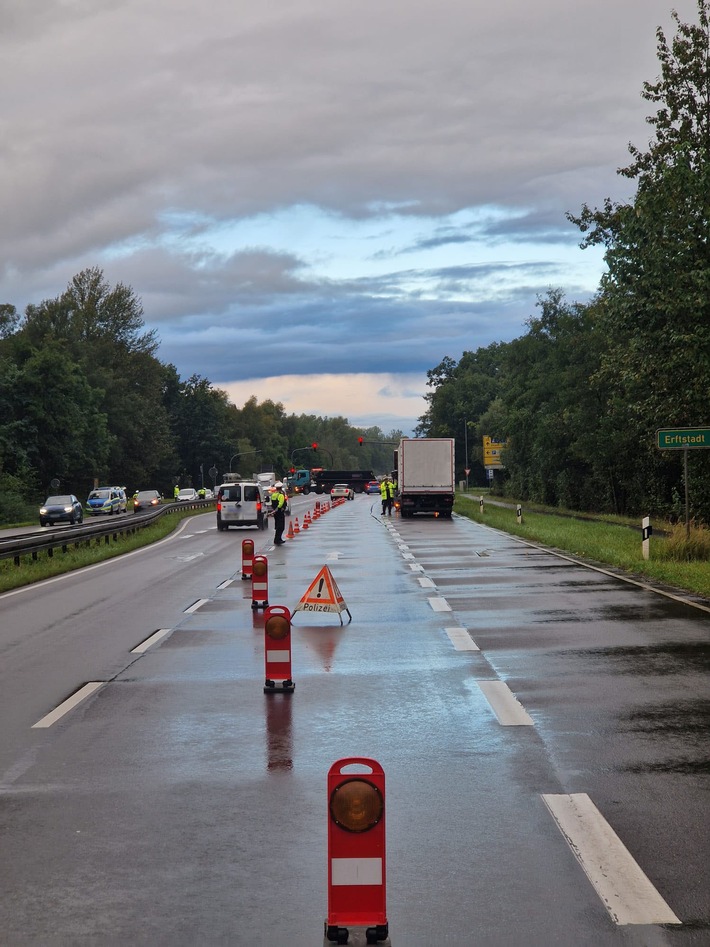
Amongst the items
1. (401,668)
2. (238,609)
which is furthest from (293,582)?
(401,668)

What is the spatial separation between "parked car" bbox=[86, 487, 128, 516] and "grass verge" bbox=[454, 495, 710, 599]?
3316 centimetres

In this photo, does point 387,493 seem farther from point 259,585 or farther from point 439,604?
point 259,585

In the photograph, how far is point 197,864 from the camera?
6.02 metres

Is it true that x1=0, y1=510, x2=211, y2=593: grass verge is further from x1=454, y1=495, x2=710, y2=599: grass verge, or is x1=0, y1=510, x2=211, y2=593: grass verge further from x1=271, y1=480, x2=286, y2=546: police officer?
x1=454, y1=495, x2=710, y2=599: grass verge

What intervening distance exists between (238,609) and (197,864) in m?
12.5

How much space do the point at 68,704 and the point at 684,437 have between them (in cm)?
1866

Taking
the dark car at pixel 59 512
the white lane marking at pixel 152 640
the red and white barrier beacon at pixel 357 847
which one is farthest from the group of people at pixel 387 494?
the red and white barrier beacon at pixel 357 847

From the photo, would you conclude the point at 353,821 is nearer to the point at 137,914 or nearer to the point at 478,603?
the point at 137,914

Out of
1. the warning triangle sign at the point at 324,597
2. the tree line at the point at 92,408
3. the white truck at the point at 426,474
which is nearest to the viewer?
the warning triangle sign at the point at 324,597

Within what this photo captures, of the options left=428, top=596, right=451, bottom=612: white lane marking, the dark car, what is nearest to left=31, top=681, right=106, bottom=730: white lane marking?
left=428, top=596, right=451, bottom=612: white lane marking

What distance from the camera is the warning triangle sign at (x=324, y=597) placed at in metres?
16.6

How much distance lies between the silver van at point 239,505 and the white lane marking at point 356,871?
4391cm

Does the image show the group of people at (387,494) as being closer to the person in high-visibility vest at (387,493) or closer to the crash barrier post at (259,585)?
the person in high-visibility vest at (387,493)

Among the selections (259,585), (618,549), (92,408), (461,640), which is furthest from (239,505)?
(92,408)
